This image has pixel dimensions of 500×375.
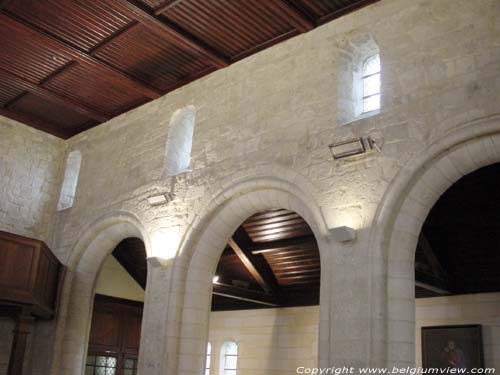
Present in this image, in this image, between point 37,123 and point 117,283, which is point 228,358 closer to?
point 117,283

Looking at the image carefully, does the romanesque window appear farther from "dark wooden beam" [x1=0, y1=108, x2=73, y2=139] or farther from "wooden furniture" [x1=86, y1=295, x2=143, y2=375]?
"wooden furniture" [x1=86, y1=295, x2=143, y2=375]

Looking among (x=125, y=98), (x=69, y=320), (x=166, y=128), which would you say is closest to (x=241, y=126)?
(x=166, y=128)

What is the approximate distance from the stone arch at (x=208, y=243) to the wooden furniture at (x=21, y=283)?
283 centimetres

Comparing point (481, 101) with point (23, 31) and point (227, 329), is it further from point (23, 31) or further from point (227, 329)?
point (227, 329)

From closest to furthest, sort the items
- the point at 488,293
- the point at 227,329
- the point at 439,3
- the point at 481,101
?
1. the point at 481,101
2. the point at 439,3
3. the point at 488,293
4. the point at 227,329

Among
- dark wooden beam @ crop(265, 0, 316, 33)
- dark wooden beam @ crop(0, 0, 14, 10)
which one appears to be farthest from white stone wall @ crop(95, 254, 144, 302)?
dark wooden beam @ crop(265, 0, 316, 33)

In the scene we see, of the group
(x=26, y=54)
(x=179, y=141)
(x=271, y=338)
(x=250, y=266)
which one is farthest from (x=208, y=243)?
(x=271, y=338)

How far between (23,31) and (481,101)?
23.2ft

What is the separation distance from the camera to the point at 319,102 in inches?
334

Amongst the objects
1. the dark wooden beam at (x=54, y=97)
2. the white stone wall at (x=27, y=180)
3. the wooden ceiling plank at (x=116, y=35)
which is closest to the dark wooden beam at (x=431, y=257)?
the wooden ceiling plank at (x=116, y=35)

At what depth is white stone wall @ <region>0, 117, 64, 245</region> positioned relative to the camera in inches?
486

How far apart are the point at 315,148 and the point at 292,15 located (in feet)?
6.70

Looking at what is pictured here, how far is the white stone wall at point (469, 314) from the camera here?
11000mm

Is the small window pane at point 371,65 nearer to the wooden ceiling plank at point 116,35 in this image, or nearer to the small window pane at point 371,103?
the small window pane at point 371,103
